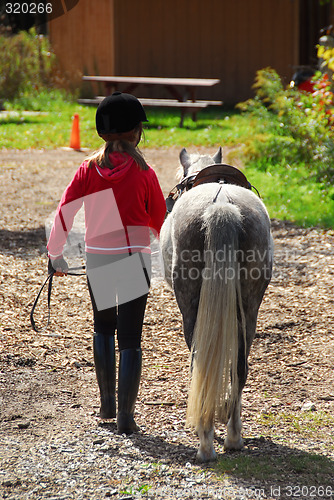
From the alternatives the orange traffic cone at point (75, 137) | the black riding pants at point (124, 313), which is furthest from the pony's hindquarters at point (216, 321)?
the orange traffic cone at point (75, 137)

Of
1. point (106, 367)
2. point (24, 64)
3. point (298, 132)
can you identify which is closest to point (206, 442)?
point (106, 367)

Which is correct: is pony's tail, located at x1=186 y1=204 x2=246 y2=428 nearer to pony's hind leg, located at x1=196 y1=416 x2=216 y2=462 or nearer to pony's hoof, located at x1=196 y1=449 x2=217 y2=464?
pony's hind leg, located at x1=196 y1=416 x2=216 y2=462

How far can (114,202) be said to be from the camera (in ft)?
10.1

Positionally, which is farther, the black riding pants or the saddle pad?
the saddle pad

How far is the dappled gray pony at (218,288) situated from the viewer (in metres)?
2.84

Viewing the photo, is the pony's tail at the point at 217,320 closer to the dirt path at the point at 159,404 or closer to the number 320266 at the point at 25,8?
the dirt path at the point at 159,404

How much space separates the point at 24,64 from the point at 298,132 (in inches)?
393

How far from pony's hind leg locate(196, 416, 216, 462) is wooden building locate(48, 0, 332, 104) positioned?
15942mm

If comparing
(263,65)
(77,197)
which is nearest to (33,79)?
(263,65)

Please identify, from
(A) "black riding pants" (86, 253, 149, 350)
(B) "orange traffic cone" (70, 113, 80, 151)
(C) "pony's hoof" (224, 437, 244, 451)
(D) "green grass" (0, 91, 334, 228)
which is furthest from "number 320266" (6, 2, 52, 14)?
(C) "pony's hoof" (224, 437, 244, 451)

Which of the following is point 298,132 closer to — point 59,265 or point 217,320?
point 59,265

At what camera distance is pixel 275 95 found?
9445 millimetres

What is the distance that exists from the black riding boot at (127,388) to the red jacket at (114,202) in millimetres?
542

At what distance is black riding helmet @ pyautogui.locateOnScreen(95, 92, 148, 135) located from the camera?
3.00m
